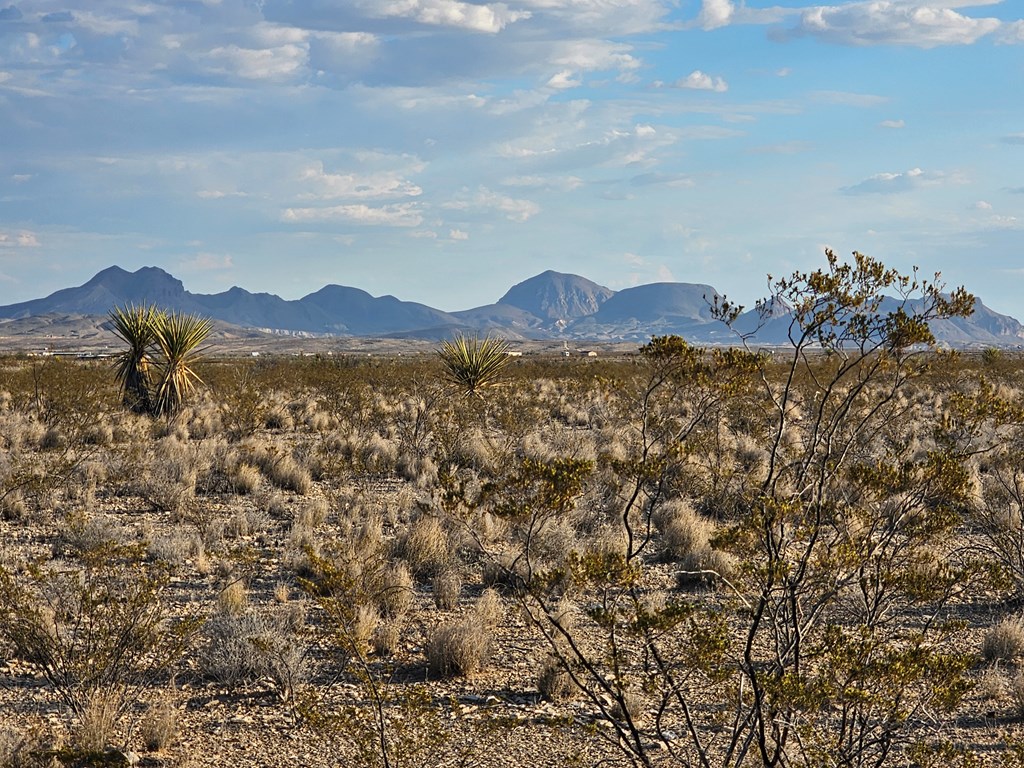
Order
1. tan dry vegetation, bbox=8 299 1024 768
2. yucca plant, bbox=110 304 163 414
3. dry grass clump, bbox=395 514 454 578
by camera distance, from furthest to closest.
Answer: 1. yucca plant, bbox=110 304 163 414
2. dry grass clump, bbox=395 514 454 578
3. tan dry vegetation, bbox=8 299 1024 768

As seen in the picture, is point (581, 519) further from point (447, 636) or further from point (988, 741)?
point (988, 741)

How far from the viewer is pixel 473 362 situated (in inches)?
860

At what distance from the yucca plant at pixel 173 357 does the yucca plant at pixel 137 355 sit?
0.22 meters

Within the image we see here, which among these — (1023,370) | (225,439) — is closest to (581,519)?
(225,439)

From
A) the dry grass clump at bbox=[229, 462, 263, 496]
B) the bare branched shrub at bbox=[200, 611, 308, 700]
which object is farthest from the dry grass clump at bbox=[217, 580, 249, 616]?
the dry grass clump at bbox=[229, 462, 263, 496]

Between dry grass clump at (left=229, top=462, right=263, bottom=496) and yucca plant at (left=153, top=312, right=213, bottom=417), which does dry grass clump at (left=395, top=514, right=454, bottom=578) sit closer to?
dry grass clump at (left=229, top=462, right=263, bottom=496)

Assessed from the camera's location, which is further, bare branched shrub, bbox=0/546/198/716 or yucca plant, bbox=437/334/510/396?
yucca plant, bbox=437/334/510/396

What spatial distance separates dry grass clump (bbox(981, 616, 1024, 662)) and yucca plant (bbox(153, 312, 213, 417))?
1754 cm

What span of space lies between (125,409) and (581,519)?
527 inches

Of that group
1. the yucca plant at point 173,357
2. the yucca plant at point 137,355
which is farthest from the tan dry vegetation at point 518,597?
the yucca plant at point 137,355

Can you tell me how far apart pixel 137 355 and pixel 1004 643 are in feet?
61.4

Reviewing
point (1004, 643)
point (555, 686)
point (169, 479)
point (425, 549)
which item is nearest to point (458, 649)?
point (555, 686)

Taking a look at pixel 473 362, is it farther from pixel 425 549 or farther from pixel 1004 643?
pixel 1004 643

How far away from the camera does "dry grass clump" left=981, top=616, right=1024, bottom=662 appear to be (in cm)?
702
